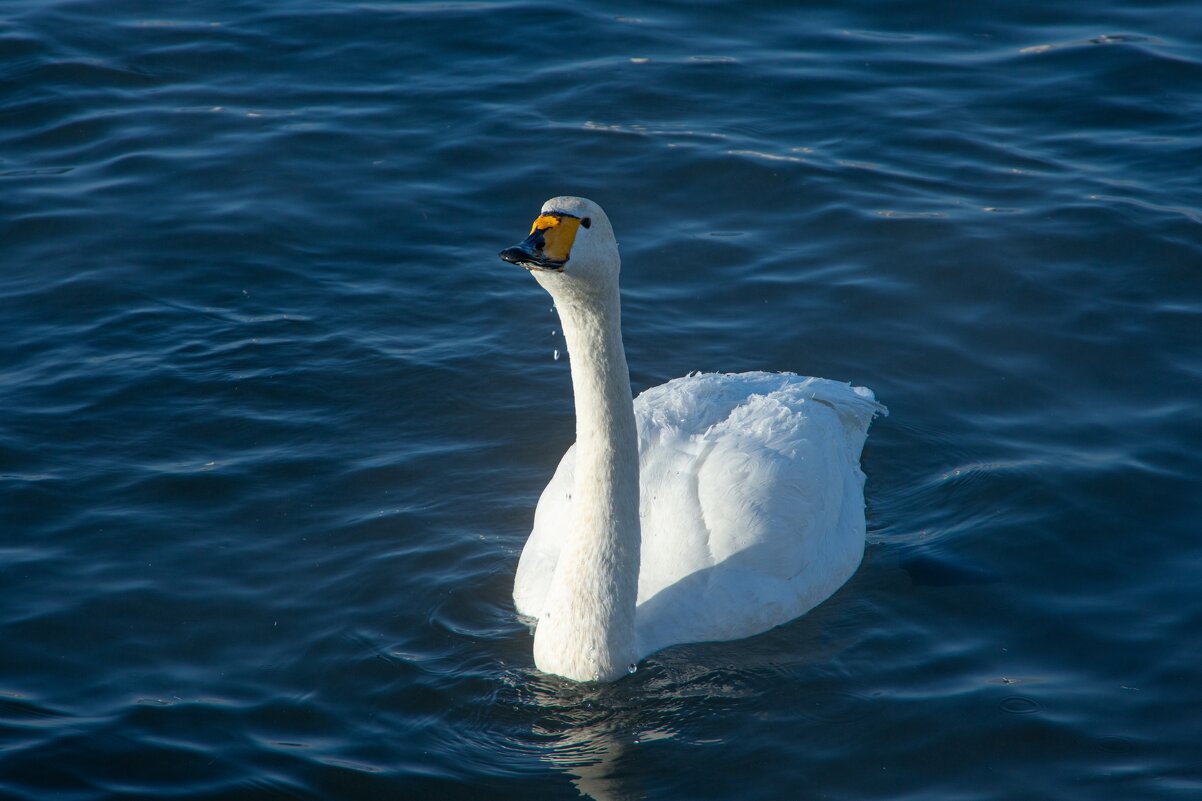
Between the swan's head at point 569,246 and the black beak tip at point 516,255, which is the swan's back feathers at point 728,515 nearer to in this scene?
the swan's head at point 569,246

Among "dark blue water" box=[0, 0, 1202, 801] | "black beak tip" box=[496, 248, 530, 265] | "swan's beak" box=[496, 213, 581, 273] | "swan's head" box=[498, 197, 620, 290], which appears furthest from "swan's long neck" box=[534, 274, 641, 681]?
"black beak tip" box=[496, 248, 530, 265]

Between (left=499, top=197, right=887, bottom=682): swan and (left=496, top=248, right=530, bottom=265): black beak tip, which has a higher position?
(left=496, top=248, right=530, bottom=265): black beak tip

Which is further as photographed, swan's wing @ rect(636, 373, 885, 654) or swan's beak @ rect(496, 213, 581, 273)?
swan's wing @ rect(636, 373, 885, 654)

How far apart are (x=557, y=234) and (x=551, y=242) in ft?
0.16

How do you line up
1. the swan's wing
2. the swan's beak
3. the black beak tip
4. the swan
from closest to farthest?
the black beak tip → the swan's beak → the swan → the swan's wing

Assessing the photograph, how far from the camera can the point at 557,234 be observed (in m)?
6.99

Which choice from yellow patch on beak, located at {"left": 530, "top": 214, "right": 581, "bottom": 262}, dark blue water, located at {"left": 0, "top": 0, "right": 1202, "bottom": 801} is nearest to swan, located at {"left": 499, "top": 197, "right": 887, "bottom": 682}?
yellow patch on beak, located at {"left": 530, "top": 214, "right": 581, "bottom": 262}

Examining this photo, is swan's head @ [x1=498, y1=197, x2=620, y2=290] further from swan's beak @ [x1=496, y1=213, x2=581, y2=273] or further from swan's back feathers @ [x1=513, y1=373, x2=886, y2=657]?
swan's back feathers @ [x1=513, y1=373, x2=886, y2=657]

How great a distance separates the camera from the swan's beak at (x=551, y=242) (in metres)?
6.90

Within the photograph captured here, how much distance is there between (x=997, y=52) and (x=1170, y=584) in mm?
9361

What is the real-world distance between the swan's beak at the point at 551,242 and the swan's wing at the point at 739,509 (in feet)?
7.48

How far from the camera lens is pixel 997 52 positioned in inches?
668

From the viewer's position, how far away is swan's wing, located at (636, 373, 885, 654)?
8.41m

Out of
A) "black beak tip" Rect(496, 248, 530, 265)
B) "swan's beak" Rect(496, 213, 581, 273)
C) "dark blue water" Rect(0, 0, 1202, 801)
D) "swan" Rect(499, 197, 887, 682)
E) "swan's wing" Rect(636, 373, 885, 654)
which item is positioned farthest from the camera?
"swan's wing" Rect(636, 373, 885, 654)
